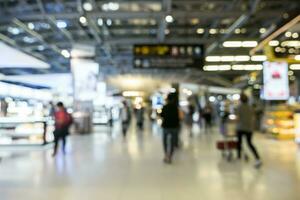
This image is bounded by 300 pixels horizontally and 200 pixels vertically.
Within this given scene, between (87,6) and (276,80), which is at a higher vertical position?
(87,6)

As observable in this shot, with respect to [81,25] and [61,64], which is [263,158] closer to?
[81,25]

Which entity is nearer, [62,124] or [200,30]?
[62,124]

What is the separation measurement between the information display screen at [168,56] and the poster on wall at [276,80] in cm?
249

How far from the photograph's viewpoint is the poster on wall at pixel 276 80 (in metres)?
16.7

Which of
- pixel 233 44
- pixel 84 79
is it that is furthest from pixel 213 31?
pixel 84 79

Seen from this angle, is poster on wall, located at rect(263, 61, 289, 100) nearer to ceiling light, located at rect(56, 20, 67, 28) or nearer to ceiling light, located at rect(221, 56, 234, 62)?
ceiling light, located at rect(56, 20, 67, 28)

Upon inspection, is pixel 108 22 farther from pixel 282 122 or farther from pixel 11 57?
pixel 11 57

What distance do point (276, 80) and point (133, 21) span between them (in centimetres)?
663

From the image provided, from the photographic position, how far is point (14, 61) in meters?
11.2

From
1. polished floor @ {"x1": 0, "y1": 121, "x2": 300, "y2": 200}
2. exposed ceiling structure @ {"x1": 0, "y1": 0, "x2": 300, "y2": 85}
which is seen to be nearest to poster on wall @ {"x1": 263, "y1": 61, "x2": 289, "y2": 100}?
exposed ceiling structure @ {"x1": 0, "y1": 0, "x2": 300, "y2": 85}

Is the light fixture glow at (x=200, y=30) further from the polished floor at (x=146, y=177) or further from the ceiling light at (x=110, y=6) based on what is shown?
the polished floor at (x=146, y=177)

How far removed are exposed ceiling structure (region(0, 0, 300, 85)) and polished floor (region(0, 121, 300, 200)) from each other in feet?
10.2

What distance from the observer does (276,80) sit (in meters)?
16.7

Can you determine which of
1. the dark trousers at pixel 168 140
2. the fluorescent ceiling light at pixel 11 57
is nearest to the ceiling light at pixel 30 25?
the fluorescent ceiling light at pixel 11 57
